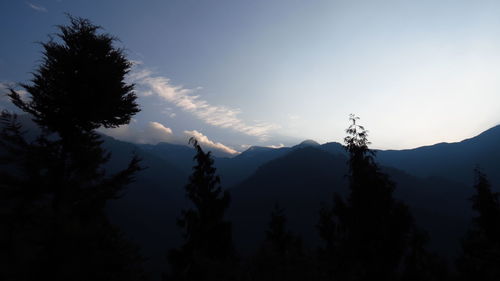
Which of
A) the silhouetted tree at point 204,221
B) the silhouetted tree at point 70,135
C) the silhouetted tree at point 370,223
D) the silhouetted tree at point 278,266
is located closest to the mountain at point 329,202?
the silhouetted tree at point 370,223

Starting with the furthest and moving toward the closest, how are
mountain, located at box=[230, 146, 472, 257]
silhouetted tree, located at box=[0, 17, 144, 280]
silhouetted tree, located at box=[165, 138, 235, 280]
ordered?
mountain, located at box=[230, 146, 472, 257] → silhouetted tree, located at box=[165, 138, 235, 280] → silhouetted tree, located at box=[0, 17, 144, 280]

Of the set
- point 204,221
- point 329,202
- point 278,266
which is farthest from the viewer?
point 329,202

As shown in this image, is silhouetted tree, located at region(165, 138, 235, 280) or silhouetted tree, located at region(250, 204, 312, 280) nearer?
silhouetted tree, located at region(250, 204, 312, 280)

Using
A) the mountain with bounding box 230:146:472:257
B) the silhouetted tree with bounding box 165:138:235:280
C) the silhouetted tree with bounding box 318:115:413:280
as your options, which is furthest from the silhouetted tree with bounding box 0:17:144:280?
the mountain with bounding box 230:146:472:257

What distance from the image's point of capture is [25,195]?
9.84 m

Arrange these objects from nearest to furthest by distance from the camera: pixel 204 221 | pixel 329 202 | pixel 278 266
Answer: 1. pixel 278 266
2. pixel 204 221
3. pixel 329 202

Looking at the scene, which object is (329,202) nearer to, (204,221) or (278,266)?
(204,221)

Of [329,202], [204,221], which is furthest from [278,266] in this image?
[329,202]

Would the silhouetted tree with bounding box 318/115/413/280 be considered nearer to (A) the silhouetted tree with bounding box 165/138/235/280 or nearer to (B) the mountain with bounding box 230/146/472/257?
(A) the silhouetted tree with bounding box 165/138/235/280

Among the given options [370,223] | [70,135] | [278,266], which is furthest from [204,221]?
[370,223]

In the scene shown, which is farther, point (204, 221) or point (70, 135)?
point (204, 221)

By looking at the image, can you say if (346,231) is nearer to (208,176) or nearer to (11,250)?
(208,176)

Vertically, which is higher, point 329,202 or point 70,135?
point 70,135

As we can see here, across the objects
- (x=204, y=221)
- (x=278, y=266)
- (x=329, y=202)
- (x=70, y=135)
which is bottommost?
(x=329, y=202)
